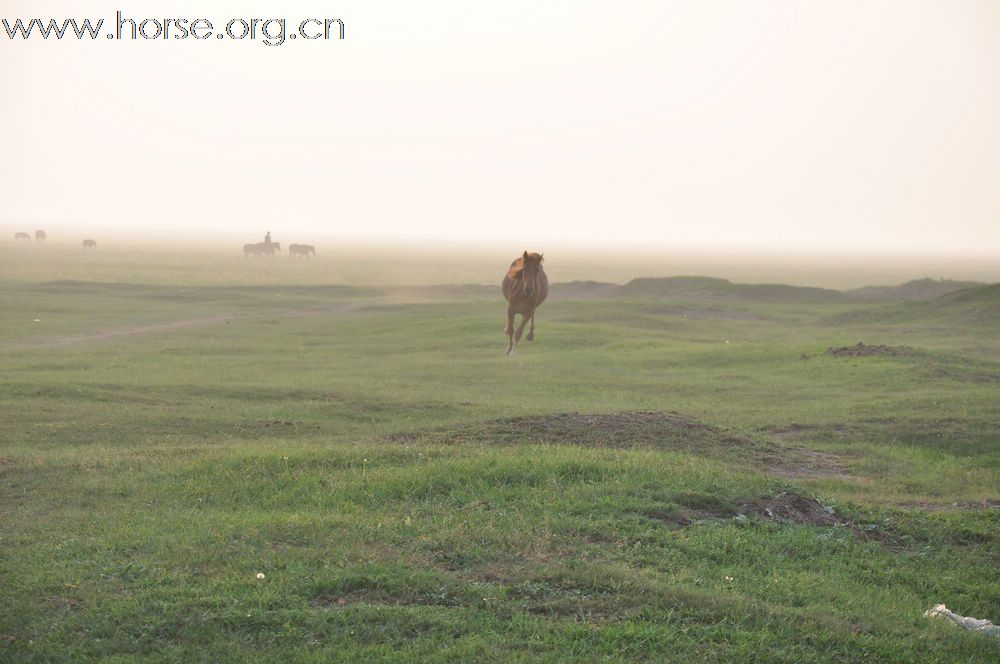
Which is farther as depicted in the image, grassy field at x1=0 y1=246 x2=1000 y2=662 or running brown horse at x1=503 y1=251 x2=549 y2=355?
running brown horse at x1=503 y1=251 x2=549 y2=355

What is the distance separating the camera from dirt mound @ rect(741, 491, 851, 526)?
10508mm

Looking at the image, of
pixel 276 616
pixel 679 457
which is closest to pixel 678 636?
pixel 276 616

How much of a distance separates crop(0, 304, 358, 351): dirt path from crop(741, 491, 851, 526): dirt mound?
2712 centimetres

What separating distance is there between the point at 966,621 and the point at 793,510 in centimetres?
277

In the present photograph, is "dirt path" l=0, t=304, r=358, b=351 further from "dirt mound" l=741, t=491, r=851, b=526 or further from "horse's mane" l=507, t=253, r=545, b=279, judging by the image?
"dirt mound" l=741, t=491, r=851, b=526

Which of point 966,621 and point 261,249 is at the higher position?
point 261,249

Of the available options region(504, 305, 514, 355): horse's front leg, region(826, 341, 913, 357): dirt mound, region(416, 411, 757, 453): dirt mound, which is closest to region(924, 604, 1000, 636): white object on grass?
region(416, 411, 757, 453): dirt mound

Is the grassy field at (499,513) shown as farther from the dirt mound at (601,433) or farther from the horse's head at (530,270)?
the horse's head at (530,270)

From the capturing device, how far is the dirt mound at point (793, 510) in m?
10.5

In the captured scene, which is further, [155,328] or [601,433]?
[155,328]

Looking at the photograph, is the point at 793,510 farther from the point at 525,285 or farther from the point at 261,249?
the point at 261,249

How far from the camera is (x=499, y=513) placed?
9.84m

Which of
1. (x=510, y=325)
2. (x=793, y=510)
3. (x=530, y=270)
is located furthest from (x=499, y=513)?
(x=510, y=325)

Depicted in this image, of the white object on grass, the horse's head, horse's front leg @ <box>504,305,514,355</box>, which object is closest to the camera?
the white object on grass
